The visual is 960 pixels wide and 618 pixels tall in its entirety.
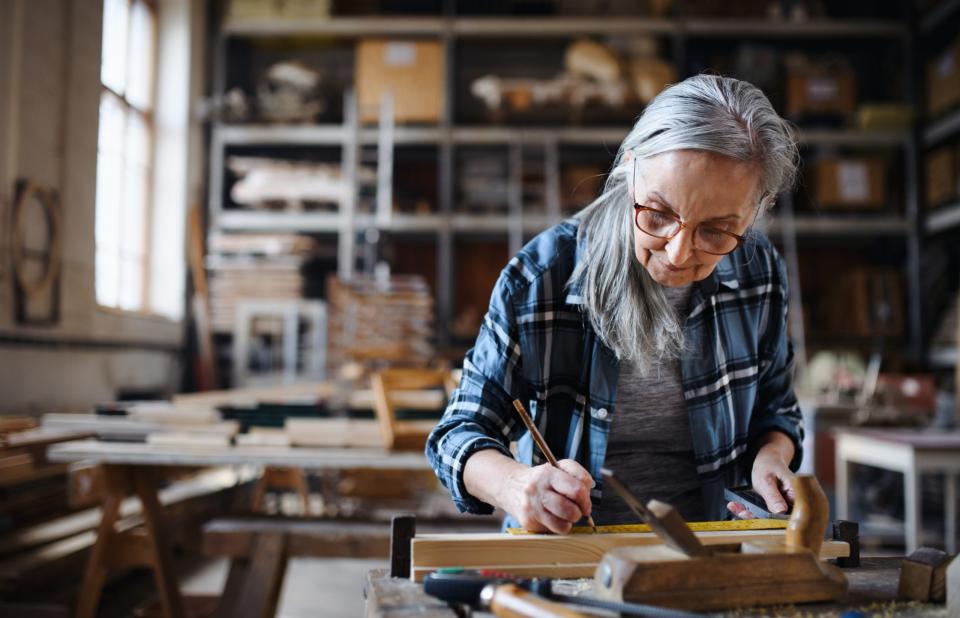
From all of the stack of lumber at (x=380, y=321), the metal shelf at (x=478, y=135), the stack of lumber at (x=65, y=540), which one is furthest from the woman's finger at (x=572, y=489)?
the metal shelf at (x=478, y=135)

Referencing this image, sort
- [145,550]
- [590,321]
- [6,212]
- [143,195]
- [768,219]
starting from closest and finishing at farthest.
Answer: [590,321]
[768,219]
[145,550]
[6,212]
[143,195]

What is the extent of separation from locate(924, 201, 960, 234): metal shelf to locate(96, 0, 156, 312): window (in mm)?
6420

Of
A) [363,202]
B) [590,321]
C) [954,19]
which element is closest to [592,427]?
[590,321]

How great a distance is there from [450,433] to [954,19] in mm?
7333

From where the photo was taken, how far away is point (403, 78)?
7.14m

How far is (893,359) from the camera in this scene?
7047 millimetres

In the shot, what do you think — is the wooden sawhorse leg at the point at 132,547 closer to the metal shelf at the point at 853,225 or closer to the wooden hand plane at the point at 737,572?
the wooden hand plane at the point at 737,572

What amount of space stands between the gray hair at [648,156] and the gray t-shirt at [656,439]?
0.05 m

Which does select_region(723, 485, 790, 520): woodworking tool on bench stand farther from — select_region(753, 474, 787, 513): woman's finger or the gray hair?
the gray hair

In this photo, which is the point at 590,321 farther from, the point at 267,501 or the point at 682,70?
the point at 682,70

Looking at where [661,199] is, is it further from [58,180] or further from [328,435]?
[58,180]

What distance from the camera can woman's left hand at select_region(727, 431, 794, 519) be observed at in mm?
1362

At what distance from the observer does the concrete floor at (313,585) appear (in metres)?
3.75

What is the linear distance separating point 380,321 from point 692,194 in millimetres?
4394
